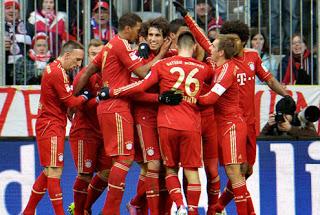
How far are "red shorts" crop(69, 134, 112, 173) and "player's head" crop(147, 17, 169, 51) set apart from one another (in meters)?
1.37

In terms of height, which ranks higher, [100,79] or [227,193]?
[100,79]

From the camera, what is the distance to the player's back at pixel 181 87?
15203mm

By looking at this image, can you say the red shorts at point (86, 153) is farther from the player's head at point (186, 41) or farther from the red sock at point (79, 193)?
the player's head at point (186, 41)

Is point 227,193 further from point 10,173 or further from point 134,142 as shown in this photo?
point 10,173

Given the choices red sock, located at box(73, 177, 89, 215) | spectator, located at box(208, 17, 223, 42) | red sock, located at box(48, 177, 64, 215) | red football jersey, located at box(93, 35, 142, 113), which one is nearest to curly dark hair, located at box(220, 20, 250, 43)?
red football jersey, located at box(93, 35, 142, 113)

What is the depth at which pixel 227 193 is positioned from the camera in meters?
16.1

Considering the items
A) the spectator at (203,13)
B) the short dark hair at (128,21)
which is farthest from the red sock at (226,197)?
the spectator at (203,13)

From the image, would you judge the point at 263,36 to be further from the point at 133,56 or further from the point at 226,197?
the point at 133,56

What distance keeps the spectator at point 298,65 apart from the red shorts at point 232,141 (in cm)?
246

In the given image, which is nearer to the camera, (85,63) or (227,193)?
(227,193)

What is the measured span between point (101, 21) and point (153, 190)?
309 centimetres

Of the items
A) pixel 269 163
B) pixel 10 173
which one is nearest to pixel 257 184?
pixel 269 163

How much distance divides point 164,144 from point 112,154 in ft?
2.00

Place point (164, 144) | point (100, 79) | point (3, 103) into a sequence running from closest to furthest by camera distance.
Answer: point (164, 144), point (100, 79), point (3, 103)
